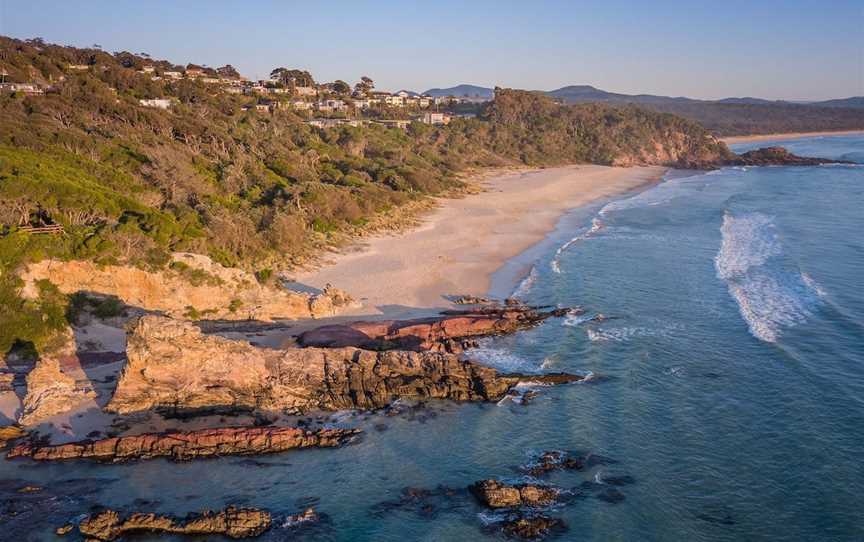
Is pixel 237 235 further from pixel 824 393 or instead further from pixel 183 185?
pixel 824 393

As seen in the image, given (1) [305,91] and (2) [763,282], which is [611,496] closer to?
(2) [763,282]

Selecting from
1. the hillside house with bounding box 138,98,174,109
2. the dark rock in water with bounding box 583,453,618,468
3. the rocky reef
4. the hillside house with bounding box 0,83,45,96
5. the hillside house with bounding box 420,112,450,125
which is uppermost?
the hillside house with bounding box 0,83,45,96

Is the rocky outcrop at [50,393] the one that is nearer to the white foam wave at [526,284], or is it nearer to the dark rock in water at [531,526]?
the dark rock in water at [531,526]

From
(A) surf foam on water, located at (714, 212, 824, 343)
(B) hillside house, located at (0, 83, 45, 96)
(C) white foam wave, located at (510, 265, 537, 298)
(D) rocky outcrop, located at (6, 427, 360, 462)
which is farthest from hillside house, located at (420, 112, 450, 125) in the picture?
(D) rocky outcrop, located at (6, 427, 360, 462)

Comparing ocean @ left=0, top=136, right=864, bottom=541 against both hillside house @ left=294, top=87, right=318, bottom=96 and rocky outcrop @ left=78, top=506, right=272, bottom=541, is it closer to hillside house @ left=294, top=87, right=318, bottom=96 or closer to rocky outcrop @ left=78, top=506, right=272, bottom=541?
rocky outcrop @ left=78, top=506, right=272, bottom=541

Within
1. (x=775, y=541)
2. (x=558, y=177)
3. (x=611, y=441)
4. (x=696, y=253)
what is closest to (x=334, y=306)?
(x=611, y=441)

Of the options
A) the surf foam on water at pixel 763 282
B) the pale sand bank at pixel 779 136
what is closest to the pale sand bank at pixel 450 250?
the surf foam on water at pixel 763 282

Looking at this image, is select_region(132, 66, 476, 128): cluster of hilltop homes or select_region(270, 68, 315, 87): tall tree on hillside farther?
select_region(270, 68, 315, 87): tall tree on hillside
